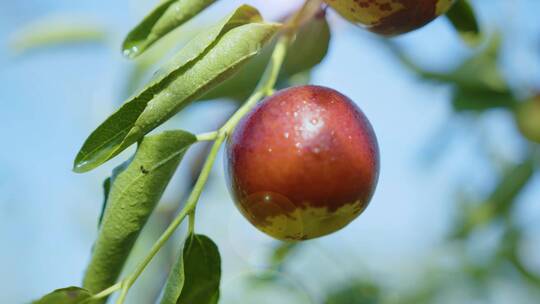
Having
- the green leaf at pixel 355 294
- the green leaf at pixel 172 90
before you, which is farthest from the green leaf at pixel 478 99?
the green leaf at pixel 172 90

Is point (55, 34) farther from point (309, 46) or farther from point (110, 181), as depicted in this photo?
point (110, 181)

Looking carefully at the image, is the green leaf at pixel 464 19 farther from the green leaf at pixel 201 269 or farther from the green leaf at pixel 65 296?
the green leaf at pixel 65 296

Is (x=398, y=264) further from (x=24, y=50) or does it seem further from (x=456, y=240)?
(x=24, y=50)

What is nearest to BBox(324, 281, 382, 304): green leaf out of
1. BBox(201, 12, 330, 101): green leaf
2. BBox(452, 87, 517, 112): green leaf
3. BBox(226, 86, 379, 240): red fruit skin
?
BBox(452, 87, 517, 112): green leaf

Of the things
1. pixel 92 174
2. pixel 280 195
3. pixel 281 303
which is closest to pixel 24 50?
pixel 92 174

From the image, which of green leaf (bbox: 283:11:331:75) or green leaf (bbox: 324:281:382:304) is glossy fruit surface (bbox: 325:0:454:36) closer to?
green leaf (bbox: 283:11:331:75)

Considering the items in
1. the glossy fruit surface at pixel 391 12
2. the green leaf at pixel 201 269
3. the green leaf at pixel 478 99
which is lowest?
the green leaf at pixel 478 99
